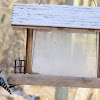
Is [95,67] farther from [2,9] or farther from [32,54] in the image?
[2,9]

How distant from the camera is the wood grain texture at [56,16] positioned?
9.80 ft

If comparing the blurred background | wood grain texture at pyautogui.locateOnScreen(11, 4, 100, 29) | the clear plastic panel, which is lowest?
the blurred background

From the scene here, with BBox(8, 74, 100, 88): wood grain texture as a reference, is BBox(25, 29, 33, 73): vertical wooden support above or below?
above

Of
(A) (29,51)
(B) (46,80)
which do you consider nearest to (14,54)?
(A) (29,51)

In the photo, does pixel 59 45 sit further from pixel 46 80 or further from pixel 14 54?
pixel 14 54

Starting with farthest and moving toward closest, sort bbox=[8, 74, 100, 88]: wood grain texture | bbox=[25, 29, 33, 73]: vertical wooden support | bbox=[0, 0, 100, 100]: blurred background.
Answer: bbox=[0, 0, 100, 100]: blurred background → bbox=[25, 29, 33, 73]: vertical wooden support → bbox=[8, 74, 100, 88]: wood grain texture

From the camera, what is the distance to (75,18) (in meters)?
3.12

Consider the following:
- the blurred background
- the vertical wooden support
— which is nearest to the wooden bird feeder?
the vertical wooden support

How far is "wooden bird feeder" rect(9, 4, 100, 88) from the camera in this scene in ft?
9.82

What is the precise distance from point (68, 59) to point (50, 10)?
63cm

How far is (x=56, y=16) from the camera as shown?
10.2ft

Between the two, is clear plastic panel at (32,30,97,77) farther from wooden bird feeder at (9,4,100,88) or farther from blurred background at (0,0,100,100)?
blurred background at (0,0,100,100)

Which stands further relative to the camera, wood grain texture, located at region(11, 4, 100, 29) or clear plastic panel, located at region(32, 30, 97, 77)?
clear plastic panel, located at region(32, 30, 97, 77)

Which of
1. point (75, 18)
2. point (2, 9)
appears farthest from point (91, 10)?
point (2, 9)
